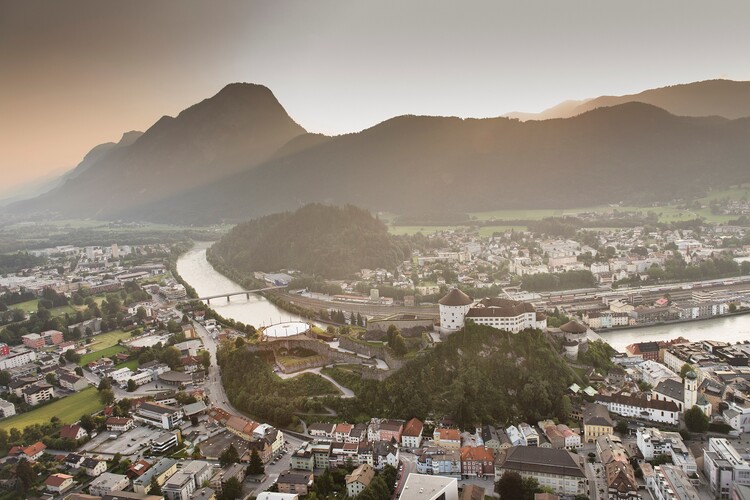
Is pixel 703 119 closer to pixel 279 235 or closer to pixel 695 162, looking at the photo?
pixel 695 162

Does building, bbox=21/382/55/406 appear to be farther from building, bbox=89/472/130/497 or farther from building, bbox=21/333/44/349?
building, bbox=89/472/130/497

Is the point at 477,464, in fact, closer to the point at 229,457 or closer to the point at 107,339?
the point at 229,457

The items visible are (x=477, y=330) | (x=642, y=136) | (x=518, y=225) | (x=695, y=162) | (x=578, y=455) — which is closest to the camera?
(x=578, y=455)

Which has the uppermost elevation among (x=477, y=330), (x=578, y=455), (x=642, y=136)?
(x=642, y=136)

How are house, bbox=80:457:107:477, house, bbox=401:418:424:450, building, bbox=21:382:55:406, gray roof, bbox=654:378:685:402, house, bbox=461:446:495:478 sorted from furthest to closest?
1. building, bbox=21:382:55:406
2. gray roof, bbox=654:378:685:402
3. house, bbox=80:457:107:477
4. house, bbox=401:418:424:450
5. house, bbox=461:446:495:478

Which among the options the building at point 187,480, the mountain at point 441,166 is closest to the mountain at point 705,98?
the mountain at point 441,166

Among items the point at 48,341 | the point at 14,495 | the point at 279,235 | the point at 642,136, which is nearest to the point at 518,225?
the point at 279,235

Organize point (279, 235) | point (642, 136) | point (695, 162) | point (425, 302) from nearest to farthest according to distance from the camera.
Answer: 1. point (425, 302)
2. point (279, 235)
3. point (695, 162)
4. point (642, 136)

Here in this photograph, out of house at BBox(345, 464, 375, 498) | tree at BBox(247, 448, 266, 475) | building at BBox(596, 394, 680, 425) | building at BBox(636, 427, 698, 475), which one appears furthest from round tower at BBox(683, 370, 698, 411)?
tree at BBox(247, 448, 266, 475)
